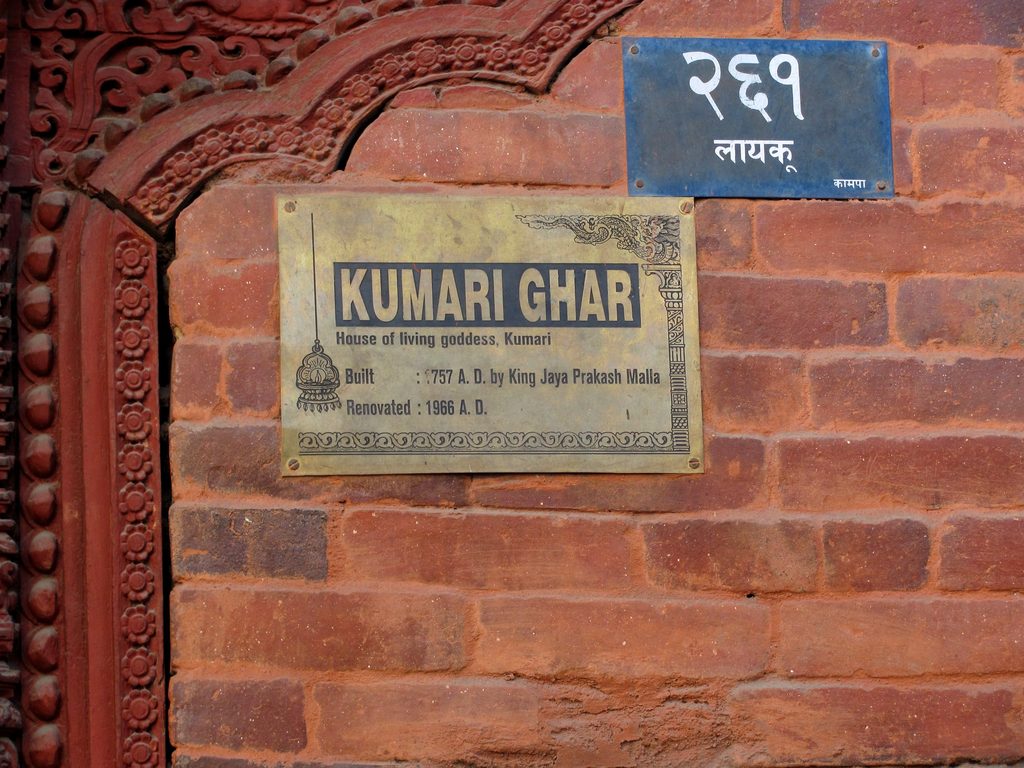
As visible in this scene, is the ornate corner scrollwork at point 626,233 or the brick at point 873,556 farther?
the ornate corner scrollwork at point 626,233

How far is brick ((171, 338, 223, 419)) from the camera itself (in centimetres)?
358

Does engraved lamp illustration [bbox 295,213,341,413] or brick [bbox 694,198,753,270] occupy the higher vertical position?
brick [bbox 694,198,753,270]

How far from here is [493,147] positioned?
3.74 m

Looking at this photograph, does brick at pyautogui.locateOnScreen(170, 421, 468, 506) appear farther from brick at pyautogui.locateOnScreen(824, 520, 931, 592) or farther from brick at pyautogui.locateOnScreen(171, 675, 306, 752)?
brick at pyautogui.locateOnScreen(824, 520, 931, 592)

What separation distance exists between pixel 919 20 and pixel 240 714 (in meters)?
2.12

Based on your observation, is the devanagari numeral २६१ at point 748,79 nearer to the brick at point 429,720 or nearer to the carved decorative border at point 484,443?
the carved decorative border at point 484,443

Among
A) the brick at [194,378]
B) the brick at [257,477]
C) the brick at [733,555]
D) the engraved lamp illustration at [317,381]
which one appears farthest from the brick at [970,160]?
the brick at [194,378]

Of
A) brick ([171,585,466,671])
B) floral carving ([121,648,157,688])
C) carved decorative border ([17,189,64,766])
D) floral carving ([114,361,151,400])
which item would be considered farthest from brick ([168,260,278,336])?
floral carving ([121,648,157,688])

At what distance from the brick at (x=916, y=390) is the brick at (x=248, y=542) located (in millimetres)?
1094

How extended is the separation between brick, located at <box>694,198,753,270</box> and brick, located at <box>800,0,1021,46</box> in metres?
→ 0.47

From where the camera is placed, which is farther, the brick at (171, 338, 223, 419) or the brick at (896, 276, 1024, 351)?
the brick at (896, 276, 1024, 351)

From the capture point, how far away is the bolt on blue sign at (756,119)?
375 centimetres

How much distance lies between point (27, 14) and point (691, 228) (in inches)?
60.0

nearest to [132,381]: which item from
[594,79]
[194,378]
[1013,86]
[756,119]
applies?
[194,378]
